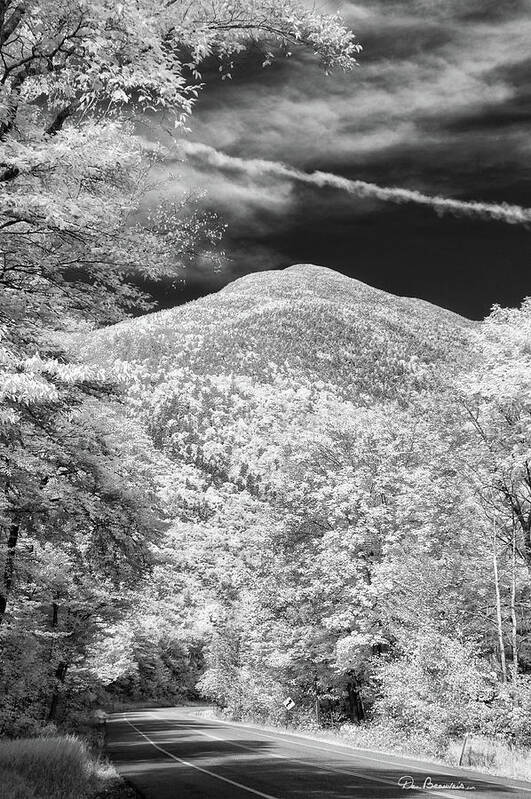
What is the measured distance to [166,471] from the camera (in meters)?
24.7

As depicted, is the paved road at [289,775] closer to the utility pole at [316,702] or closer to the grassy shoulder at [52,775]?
the grassy shoulder at [52,775]

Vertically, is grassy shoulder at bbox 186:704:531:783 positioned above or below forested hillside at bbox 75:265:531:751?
below

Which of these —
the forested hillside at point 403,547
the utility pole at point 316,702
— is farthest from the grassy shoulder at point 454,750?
the utility pole at point 316,702

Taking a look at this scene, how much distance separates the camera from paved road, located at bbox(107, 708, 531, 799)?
35.9 feet

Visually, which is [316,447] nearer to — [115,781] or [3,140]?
[115,781]

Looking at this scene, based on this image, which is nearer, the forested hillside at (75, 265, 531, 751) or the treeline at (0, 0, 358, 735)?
the treeline at (0, 0, 358, 735)

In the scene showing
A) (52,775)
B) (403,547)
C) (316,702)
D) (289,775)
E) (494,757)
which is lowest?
(316,702)
